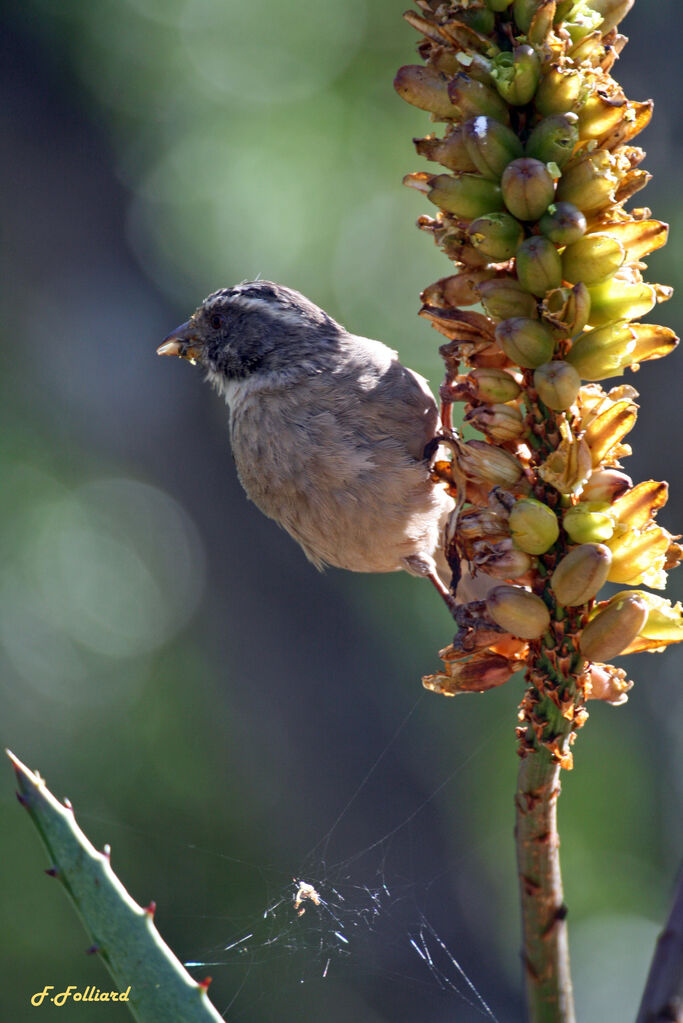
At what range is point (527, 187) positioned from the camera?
129 centimetres

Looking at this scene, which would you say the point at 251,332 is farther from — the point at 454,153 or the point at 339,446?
the point at 454,153

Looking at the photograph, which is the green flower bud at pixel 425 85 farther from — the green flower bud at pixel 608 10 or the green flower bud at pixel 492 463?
the green flower bud at pixel 492 463

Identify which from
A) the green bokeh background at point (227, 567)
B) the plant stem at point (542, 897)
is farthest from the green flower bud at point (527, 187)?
the green bokeh background at point (227, 567)

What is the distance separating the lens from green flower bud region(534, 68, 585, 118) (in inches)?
51.7

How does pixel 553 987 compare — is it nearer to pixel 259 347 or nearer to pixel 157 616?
pixel 259 347

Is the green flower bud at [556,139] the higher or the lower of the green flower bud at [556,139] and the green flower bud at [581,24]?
the lower

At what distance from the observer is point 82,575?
612cm

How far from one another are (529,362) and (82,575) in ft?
16.7

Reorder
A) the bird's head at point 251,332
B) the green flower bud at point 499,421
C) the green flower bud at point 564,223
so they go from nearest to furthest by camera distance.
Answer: the green flower bud at point 564,223
the green flower bud at point 499,421
the bird's head at point 251,332

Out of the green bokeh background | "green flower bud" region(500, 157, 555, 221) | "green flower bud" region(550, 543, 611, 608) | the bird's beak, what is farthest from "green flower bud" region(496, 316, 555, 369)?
the green bokeh background

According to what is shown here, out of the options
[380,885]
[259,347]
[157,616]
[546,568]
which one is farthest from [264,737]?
[546,568]

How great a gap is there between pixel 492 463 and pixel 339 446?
62.4 inches

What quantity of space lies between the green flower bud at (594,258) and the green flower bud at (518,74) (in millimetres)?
185

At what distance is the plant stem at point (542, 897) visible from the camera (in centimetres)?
118
